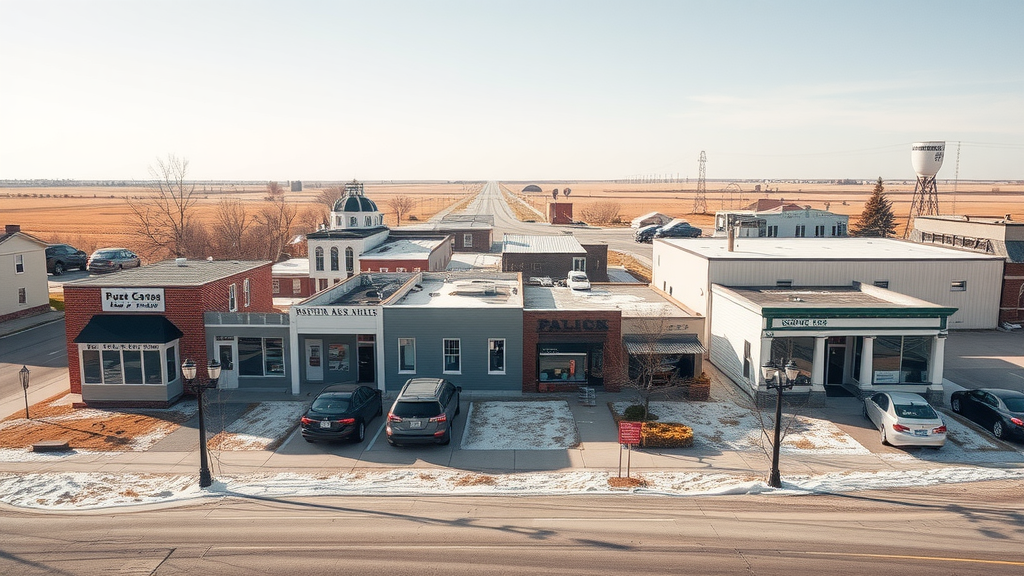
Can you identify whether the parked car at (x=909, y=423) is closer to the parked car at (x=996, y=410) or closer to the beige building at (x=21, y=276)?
the parked car at (x=996, y=410)

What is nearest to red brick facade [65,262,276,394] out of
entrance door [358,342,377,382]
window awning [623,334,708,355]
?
entrance door [358,342,377,382]

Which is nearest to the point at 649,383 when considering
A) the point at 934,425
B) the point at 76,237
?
the point at 934,425

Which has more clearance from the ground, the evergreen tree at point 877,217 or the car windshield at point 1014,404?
the evergreen tree at point 877,217

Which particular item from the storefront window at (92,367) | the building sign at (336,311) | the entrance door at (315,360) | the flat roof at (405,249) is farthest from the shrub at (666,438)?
the flat roof at (405,249)

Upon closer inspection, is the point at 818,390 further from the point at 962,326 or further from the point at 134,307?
the point at 134,307

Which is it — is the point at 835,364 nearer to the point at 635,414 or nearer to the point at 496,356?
the point at 635,414

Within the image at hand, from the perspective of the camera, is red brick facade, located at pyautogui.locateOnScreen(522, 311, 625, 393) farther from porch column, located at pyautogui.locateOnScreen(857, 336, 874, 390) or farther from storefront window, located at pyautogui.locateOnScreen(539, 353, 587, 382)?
porch column, located at pyautogui.locateOnScreen(857, 336, 874, 390)
